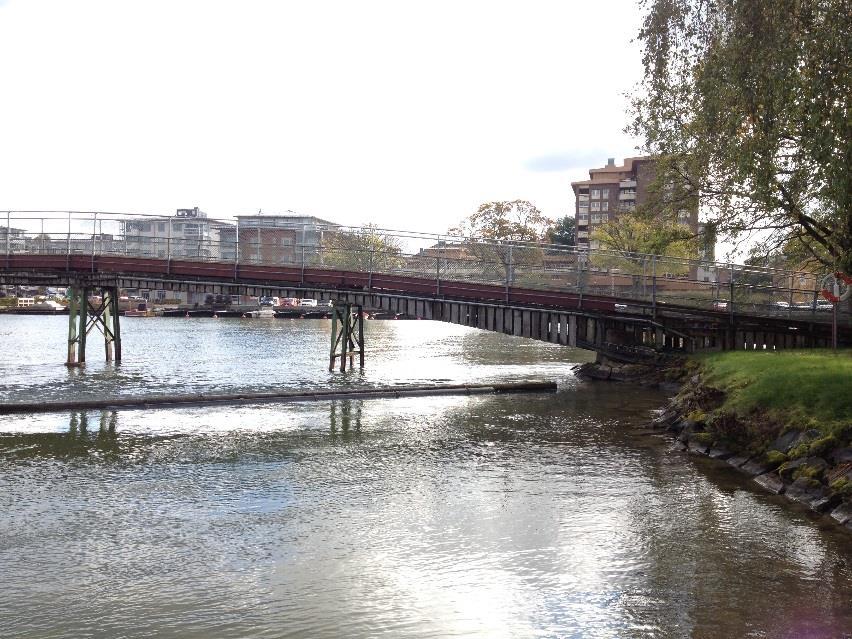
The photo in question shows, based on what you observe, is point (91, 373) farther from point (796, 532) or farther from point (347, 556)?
point (796, 532)

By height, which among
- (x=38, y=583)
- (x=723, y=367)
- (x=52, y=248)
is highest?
(x=52, y=248)

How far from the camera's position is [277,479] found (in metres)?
19.0

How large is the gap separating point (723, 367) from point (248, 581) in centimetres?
2008

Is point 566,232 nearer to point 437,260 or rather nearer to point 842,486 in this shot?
point 437,260

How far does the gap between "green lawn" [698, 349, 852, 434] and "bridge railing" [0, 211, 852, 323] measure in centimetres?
715

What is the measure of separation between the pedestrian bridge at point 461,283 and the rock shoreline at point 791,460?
1247cm

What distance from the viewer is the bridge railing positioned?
36.6 m

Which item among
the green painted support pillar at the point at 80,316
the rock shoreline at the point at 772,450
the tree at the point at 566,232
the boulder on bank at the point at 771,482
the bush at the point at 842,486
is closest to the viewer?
the bush at the point at 842,486

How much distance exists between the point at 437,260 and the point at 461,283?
1491 mm

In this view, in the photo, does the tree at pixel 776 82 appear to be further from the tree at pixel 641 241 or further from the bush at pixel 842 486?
the tree at pixel 641 241

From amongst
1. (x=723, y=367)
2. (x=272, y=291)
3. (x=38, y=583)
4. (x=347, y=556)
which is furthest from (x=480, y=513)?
(x=272, y=291)

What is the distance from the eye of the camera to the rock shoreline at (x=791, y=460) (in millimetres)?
16234

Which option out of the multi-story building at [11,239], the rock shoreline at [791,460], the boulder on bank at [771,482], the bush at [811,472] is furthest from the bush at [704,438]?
the multi-story building at [11,239]

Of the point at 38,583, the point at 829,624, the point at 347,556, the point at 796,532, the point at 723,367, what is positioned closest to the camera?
the point at 829,624
